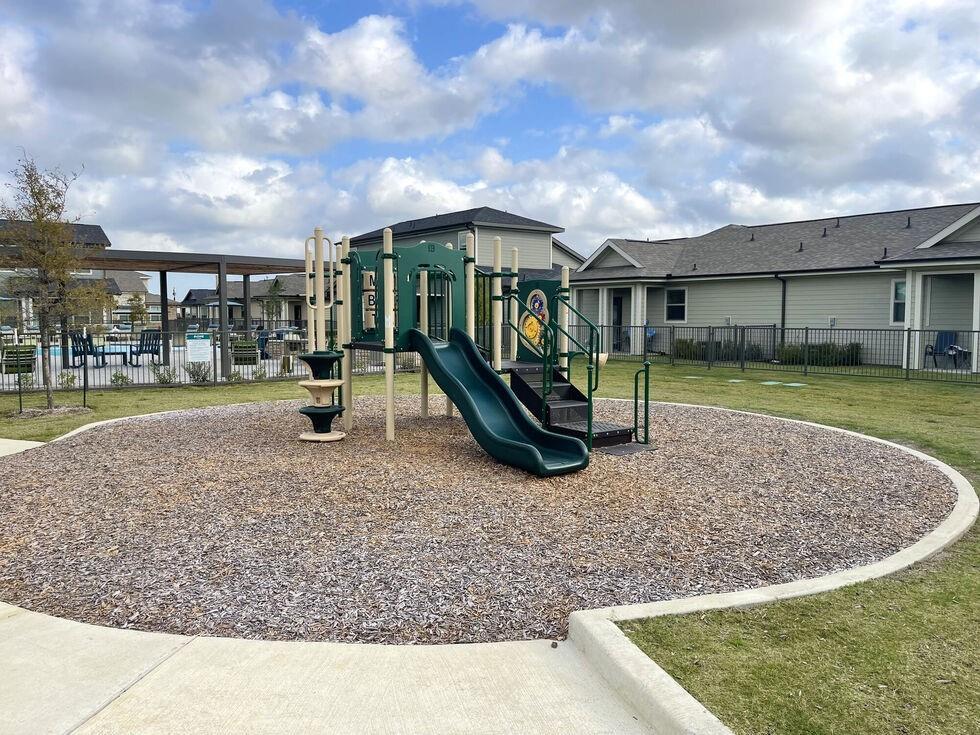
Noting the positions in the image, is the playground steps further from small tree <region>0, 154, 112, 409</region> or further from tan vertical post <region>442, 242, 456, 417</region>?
small tree <region>0, 154, 112, 409</region>

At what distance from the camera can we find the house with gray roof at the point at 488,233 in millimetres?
31547

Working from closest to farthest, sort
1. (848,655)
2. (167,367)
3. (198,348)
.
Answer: (848,655), (198,348), (167,367)

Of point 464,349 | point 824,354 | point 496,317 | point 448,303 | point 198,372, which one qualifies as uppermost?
point 448,303

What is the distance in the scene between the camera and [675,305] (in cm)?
2894

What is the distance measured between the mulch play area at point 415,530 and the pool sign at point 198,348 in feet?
31.7

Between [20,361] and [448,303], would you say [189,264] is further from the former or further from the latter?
[448,303]

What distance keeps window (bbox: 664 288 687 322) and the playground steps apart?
20.8 metres

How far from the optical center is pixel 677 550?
5129 mm

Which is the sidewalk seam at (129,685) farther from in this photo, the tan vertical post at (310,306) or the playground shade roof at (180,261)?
the playground shade roof at (180,261)

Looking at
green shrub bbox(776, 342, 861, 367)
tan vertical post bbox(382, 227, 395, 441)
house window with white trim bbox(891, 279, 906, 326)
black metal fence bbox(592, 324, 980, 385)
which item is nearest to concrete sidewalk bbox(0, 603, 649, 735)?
tan vertical post bbox(382, 227, 395, 441)

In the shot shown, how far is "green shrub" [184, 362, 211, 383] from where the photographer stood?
18062 millimetres

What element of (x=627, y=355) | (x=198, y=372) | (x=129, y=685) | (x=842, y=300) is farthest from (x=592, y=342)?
(x=627, y=355)

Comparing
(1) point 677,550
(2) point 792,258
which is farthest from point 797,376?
(1) point 677,550

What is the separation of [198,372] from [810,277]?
65.6 ft
